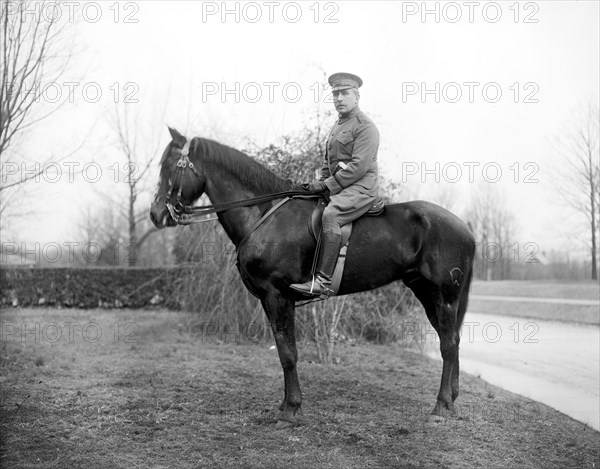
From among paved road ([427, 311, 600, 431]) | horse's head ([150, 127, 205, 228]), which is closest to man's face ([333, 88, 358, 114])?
horse's head ([150, 127, 205, 228])

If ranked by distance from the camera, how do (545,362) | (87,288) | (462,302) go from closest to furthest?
1. (462,302)
2. (545,362)
3. (87,288)

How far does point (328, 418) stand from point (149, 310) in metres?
13.3

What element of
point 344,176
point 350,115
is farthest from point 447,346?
point 350,115

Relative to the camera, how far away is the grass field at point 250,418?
4641 mm

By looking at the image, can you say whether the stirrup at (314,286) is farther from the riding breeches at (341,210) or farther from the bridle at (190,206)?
the bridle at (190,206)

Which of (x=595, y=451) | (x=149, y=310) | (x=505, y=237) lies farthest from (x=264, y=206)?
(x=505, y=237)

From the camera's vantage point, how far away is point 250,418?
574cm

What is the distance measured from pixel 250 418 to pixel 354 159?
2.81 metres

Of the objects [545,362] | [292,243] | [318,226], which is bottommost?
[545,362]

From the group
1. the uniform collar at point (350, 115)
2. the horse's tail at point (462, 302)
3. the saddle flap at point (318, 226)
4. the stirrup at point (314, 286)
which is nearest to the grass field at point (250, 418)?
the horse's tail at point (462, 302)

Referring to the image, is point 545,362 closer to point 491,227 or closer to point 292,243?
point 292,243

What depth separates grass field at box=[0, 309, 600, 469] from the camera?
4.64 metres

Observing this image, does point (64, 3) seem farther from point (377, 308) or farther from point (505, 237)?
point (505, 237)

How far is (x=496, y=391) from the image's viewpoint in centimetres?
744
